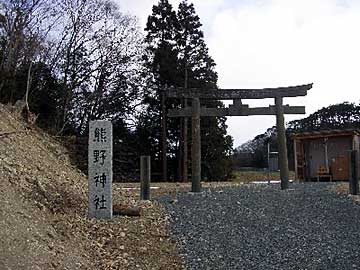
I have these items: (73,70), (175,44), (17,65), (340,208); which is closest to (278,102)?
(340,208)

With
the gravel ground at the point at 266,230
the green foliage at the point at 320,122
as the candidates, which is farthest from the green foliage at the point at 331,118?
the gravel ground at the point at 266,230

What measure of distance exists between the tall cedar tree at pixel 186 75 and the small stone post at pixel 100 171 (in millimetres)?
19170

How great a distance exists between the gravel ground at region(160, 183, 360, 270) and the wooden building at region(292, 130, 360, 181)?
9296 mm

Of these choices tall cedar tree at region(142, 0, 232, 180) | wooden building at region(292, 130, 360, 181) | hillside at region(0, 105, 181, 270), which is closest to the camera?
hillside at region(0, 105, 181, 270)

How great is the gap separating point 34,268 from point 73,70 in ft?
68.0

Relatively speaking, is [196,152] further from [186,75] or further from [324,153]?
[186,75]

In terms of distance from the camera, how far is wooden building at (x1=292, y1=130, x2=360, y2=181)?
70.4 feet

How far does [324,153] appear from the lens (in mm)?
22469

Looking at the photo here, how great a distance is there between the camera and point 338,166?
21.5 m

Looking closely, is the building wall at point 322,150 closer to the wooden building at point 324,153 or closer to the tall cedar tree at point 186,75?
the wooden building at point 324,153

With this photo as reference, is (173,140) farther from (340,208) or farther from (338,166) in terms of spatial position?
(340,208)

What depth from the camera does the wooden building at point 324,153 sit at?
70.4 ft

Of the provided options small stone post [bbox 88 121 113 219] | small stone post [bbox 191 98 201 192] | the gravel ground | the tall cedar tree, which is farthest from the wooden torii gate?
the tall cedar tree

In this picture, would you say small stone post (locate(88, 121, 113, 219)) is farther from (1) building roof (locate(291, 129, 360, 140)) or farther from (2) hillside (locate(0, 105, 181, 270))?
(1) building roof (locate(291, 129, 360, 140))
